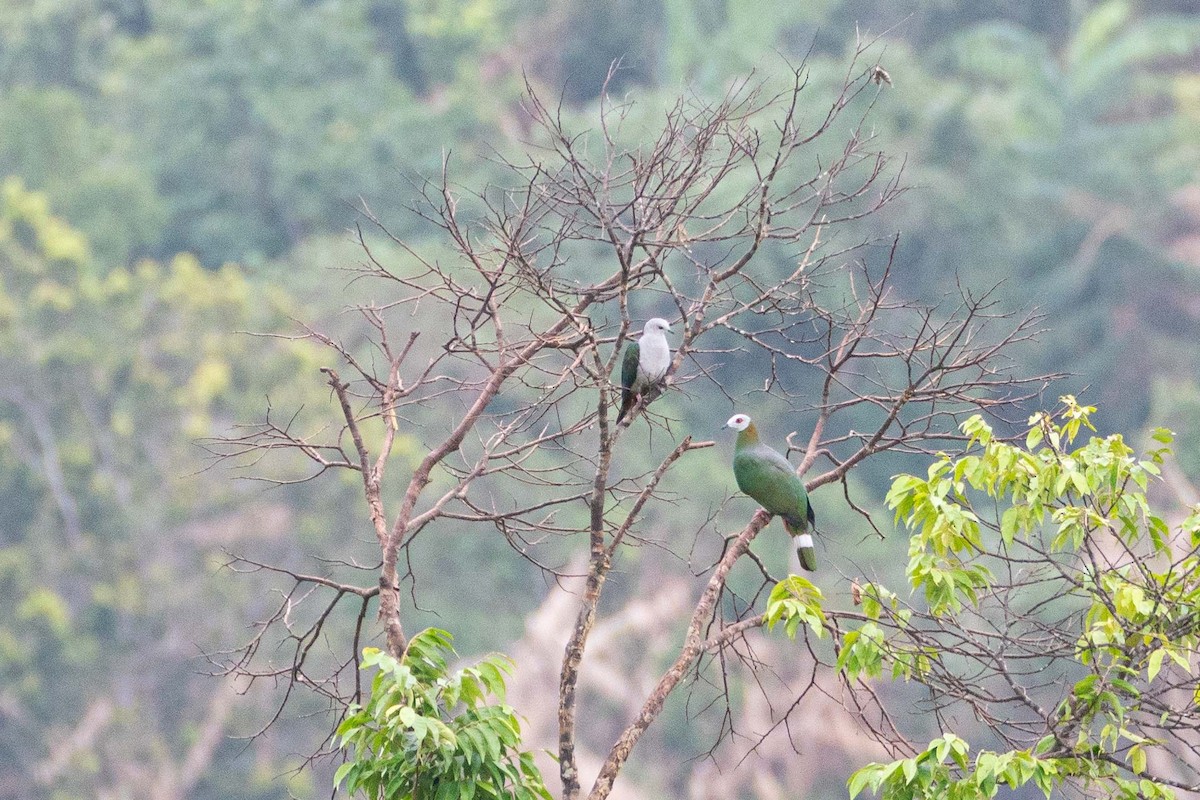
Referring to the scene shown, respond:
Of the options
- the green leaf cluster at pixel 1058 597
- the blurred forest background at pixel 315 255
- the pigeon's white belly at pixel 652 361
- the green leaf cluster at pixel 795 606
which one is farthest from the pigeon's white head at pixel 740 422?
the blurred forest background at pixel 315 255

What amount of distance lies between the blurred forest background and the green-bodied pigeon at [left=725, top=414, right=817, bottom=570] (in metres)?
11.2

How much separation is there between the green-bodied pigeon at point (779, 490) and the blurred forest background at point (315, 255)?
11181mm

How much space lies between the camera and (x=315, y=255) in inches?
1128

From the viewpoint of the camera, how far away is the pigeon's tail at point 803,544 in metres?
5.75

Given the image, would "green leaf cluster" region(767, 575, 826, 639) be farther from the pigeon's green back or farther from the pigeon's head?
the pigeon's head

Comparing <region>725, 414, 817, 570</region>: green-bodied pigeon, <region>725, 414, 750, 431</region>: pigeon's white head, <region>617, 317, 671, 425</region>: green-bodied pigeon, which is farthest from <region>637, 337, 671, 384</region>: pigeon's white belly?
<region>725, 414, 817, 570</region>: green-bodied pigeon

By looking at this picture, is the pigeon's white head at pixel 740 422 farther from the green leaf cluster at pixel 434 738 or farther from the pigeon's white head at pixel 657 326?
the green leaf cluster at pixel 434 738

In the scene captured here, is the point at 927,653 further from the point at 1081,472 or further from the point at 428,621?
the point at 428,621

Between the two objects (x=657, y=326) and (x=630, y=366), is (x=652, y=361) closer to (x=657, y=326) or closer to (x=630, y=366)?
(x=657, y=326)

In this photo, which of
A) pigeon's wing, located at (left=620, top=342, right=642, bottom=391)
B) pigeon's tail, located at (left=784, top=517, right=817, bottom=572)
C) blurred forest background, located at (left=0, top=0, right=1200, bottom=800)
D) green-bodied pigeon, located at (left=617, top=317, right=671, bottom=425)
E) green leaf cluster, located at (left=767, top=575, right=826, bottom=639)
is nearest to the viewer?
green leaf cluster, located at (left=767, top=575, right=826, bottom=639)

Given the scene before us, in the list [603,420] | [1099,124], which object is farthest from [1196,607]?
[1099,124]

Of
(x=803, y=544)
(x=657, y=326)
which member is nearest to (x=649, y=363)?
(x=657, y=326)

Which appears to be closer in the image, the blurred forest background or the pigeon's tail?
the pigeon's tail

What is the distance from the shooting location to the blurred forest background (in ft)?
73.8
